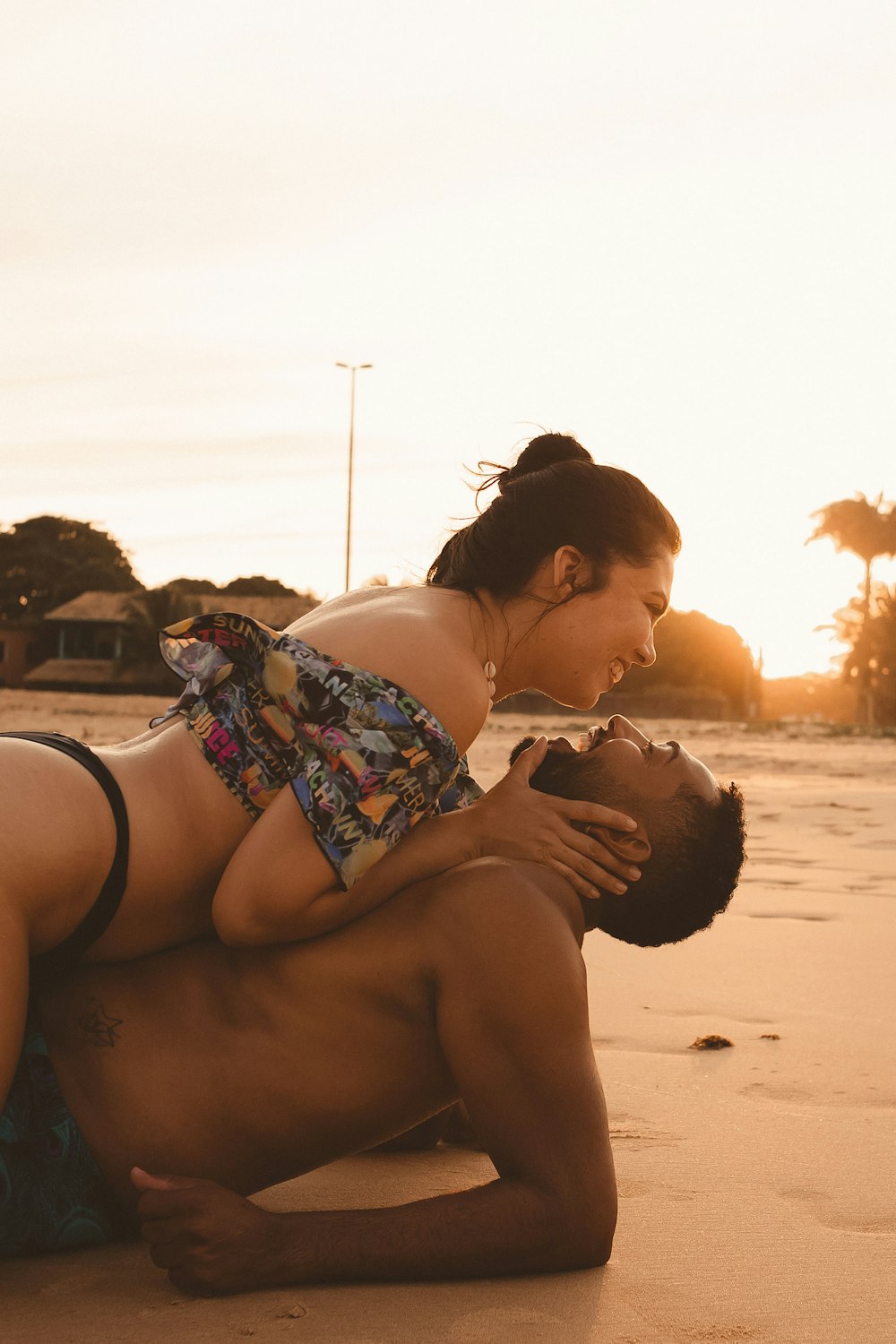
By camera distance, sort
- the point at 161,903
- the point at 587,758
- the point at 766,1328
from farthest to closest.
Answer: the point at 587,758 < the point at 161,903 < the point at 766,1328

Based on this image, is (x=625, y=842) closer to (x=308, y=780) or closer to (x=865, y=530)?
(x=308, y=780)

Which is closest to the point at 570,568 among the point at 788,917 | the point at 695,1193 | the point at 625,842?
the point at 625,842

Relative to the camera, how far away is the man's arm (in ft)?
6.76

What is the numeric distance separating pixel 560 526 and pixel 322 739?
734mm

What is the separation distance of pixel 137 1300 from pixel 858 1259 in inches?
45.0

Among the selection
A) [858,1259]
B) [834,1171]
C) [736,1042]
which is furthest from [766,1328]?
[736,1042]

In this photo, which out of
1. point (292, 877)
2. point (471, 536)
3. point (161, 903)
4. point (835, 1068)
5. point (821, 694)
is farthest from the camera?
point (821, 694)

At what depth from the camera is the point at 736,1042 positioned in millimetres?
3568

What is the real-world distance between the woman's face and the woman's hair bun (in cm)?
32

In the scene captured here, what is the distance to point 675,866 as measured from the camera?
2451 mm

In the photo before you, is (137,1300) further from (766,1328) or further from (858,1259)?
(858,1259)

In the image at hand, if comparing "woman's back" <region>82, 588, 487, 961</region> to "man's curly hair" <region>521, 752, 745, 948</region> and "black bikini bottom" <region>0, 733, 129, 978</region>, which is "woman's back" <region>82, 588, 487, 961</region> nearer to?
"black bikini bottom" <region>0, 733, 129, 978</region>

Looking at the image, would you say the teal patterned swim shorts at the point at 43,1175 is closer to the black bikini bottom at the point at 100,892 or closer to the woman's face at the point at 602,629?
the black bikini bottom at the point at 100,892

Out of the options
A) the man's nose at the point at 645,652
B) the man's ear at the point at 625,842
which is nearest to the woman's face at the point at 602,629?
the man's nose at the point at 645,652
